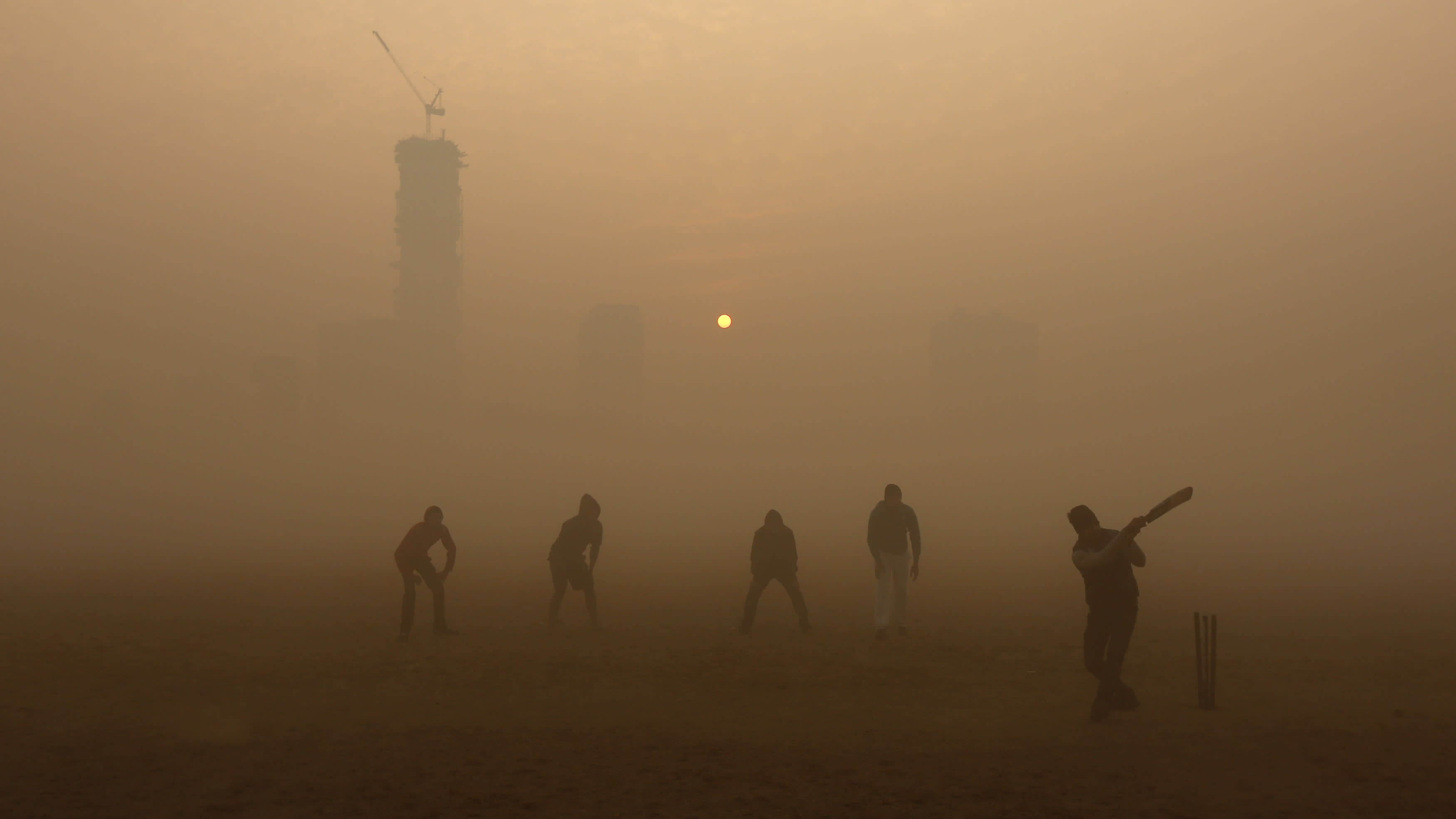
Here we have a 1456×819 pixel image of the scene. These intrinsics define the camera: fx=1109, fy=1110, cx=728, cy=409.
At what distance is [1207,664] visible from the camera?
390 inches

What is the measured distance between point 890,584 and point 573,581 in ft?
13.8

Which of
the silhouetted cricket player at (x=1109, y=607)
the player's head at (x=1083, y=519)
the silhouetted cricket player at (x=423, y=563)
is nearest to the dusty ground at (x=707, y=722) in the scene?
the silhouetted cricket player at (x=1109, y=607)

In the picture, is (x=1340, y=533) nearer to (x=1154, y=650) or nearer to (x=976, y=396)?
(x=1154, y=650)

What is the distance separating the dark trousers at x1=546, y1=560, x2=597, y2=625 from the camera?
48.5ft

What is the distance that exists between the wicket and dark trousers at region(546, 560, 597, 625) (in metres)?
7.68

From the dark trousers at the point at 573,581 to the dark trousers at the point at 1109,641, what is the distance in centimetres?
732

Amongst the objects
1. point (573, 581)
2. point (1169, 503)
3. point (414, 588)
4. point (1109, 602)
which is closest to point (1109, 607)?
point (1109, 602)

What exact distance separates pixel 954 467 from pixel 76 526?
124 metres

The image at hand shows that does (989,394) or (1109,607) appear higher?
(989,394)

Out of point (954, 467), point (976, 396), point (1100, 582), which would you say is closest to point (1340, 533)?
point (1100, 582)

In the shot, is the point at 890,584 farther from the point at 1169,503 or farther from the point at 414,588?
the point at 414,588

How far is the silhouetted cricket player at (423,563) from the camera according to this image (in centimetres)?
1350

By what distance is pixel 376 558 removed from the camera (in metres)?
29.1

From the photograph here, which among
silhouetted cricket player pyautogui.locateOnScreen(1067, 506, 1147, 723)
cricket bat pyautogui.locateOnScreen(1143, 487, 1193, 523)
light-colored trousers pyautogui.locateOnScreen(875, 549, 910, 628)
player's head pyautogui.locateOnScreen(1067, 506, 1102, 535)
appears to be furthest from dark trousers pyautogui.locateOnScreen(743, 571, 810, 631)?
cricket bat pyautogui.locateOnScreen(1143, 487, 1193, 523)
